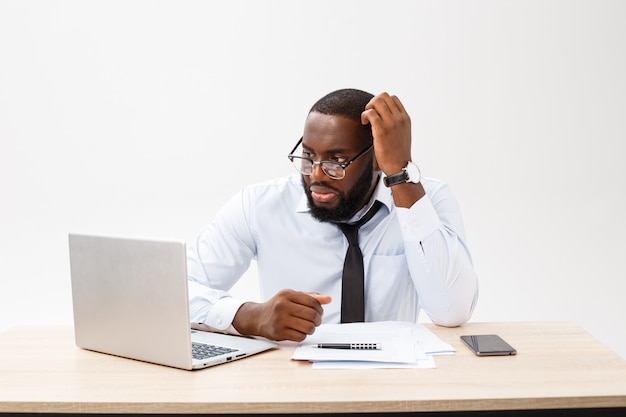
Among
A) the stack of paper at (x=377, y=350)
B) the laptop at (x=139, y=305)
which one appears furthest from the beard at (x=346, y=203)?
the laptop at (x=139, y=305)

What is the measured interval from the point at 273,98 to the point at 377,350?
9.44 feet

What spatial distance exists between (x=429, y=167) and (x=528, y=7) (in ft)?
3.29

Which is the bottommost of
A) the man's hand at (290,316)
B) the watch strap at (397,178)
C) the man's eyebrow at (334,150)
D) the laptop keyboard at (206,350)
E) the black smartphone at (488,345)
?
the black smartphone at (488,345)

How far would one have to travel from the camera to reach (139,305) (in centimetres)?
180

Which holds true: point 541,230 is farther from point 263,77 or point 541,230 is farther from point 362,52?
point 263,77

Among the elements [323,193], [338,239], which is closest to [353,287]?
[338,239]

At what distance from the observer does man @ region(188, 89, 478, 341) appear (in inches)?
83.9

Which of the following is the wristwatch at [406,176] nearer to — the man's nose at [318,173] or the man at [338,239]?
the man at [338,239]

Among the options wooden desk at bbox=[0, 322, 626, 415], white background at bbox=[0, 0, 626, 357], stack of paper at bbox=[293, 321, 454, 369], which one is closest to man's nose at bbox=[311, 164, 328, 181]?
stack of paper at bbox=[293, 321, 454, 369]

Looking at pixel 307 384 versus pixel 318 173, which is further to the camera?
pixel 318 173

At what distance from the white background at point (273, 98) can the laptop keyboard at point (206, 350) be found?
8.87 feet

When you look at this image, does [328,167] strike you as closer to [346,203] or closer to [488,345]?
[346,203]

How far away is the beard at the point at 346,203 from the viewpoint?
2.34 m

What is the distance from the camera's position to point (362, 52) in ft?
14.8
